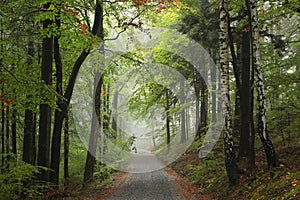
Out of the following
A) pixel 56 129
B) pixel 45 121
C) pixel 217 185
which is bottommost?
pixel 217 185

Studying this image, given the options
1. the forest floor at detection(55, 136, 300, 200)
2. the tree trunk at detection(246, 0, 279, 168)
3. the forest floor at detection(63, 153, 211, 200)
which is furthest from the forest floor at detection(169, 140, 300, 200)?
the forest floor at detection(63, 153, 211, 200)

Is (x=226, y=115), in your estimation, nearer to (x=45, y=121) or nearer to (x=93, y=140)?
(x=45, y=121)

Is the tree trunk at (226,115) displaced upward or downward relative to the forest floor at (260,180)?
upward

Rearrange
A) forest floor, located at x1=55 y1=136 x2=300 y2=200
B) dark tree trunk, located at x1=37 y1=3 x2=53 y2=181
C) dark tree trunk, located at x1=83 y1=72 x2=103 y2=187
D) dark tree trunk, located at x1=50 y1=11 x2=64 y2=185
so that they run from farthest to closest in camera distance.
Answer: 1. dark tree trunk, located at x1=83 y1=72 x2=103 y2=187
2. dark tree trunk, located at x1=50 y1=11 x2=64 y2=185
3. dark tree trunk, located at x1=37 y1=3 x2=53 y2=181
4. forest floor, located at x1=55 y1=136 x2=300 y2=200

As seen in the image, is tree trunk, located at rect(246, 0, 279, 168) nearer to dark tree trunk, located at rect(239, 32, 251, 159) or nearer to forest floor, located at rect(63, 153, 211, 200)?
forest floor, located at rect(63, 153, 211, 200)

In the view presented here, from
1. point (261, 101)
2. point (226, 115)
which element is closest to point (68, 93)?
point (226, 115)

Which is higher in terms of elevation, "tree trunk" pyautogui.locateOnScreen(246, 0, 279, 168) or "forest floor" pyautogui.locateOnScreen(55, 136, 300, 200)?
"tree trunk" pyautogui.locateOnScreen(246, 0, 279, 168)

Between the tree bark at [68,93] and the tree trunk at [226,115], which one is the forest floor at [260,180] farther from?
the tree bark at [68,93]

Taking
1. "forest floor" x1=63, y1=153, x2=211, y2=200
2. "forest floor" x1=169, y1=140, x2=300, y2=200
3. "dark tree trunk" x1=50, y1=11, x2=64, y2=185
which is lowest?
"forest floor" x1=63, y1=153, x2=211, y2=200

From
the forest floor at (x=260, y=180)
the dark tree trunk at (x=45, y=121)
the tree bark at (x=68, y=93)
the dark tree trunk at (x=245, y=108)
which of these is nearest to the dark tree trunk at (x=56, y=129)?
the tree bark at (x=68, y=93)

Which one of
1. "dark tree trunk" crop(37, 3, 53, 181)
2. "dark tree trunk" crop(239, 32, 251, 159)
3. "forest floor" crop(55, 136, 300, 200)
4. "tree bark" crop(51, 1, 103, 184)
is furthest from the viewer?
"dark tree trunk" crop(239, 32, 251, 159)

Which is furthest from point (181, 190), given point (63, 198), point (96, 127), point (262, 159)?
point (96, 127)

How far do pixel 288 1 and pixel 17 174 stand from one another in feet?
32.2

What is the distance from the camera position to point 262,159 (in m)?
11.2
